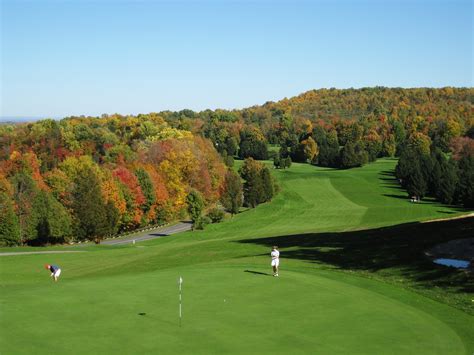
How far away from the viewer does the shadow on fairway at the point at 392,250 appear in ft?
88.7

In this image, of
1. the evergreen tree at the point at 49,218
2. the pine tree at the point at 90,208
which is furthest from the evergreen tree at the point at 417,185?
the evergreen tree at the point at 49,218

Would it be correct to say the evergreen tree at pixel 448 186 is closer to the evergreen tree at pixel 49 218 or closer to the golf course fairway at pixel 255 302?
the evergreen tree at pixel 49 218

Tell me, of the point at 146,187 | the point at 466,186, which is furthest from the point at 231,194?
the point at 466,186

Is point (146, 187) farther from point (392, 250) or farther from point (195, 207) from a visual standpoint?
point (392, 250)

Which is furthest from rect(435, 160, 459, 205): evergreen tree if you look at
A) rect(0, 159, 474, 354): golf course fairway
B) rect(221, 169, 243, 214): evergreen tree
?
rect(0, 159, 474, 354): golf course fairway

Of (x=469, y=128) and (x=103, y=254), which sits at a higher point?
(x=469, y=128)

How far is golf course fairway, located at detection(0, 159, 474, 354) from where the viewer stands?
55.7 ft

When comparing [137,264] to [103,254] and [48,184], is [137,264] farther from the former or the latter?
[48,184]

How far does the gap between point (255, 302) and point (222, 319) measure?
279cm

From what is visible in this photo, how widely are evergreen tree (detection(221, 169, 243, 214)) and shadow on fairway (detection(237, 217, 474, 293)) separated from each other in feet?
172

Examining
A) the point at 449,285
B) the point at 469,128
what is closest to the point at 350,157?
the point at 469,128

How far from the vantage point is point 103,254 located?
44.5 meters

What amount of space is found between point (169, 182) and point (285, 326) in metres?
82.5

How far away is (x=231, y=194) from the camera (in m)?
99.9
